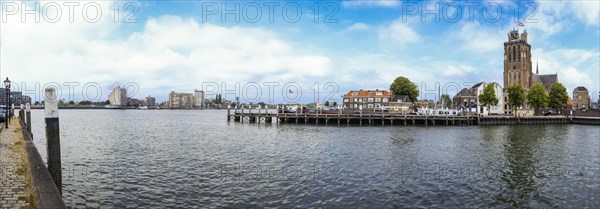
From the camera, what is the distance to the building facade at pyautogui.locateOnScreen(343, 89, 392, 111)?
127 meters

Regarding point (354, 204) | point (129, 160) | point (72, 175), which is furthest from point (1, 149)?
point (354, 204)

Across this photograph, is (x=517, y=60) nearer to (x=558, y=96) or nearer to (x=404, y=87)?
(x=558, y=96)

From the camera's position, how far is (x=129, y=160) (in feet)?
78.9

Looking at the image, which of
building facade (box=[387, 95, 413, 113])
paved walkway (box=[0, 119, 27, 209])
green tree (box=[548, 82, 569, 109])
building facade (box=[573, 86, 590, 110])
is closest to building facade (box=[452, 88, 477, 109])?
building facade (box=[387, 95, 413, 113])

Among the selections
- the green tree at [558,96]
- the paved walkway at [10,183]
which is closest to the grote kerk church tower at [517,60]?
the green tree at [558,96]

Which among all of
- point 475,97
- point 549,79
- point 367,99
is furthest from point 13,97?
point 549,79

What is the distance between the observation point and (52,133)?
1168 centimetres

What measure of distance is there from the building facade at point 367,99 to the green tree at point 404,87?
831 cm

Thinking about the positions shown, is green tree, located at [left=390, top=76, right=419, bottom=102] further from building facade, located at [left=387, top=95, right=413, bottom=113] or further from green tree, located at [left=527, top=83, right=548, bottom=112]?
green tree, located at [left=527, top=83, right=548, bottom=112]

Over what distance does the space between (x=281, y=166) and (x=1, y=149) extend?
14.5 meters

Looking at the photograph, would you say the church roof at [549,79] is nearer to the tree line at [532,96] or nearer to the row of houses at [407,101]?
the row of houses at [407,101]

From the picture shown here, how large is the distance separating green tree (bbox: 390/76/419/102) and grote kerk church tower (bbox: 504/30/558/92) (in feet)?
139

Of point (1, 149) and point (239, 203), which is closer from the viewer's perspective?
point (239, 203)

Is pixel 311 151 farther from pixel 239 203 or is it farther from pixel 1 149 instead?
pixel 1 149
